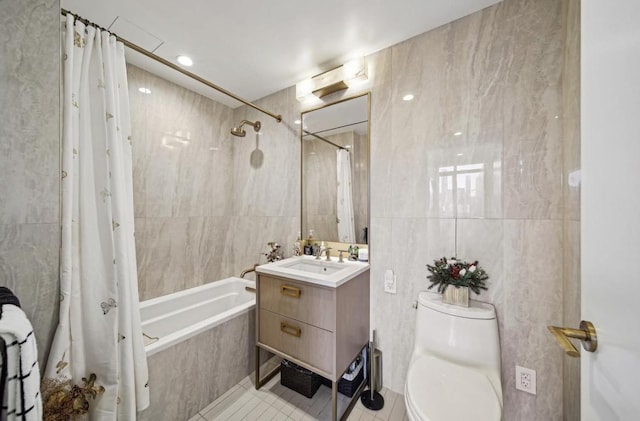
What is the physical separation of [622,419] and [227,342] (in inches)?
73.4

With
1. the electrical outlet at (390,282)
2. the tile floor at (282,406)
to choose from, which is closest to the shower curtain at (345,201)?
the electrical outlet at (390,282)

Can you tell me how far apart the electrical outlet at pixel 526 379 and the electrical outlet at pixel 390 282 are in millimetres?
746

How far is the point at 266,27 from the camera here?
59.7 inches

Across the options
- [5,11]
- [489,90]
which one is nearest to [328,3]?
[489,90]

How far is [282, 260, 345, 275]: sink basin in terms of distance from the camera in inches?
71.2

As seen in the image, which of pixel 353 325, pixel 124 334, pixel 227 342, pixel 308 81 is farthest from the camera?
pixel 308 81

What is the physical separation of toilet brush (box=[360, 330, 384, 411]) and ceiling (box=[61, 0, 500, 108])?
2.11 metres

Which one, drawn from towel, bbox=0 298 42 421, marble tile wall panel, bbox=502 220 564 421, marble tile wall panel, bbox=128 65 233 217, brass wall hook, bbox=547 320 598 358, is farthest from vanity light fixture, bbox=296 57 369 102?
towel, bbox=0 298 42 421

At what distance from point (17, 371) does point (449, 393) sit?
1.46 metres

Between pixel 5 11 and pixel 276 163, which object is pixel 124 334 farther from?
pixel 276 163

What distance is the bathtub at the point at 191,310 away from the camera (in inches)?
61.6

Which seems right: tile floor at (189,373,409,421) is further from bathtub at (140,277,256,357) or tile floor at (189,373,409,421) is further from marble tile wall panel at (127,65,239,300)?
marble tile wall panel at (127,65,239,300)

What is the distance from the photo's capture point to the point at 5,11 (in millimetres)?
765

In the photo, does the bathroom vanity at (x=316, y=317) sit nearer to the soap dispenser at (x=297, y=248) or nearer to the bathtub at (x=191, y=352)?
the bathtub at (x=191, y=352)
